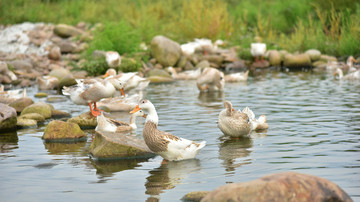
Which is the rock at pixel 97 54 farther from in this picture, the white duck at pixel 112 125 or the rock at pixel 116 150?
the rock at pixel 116 150

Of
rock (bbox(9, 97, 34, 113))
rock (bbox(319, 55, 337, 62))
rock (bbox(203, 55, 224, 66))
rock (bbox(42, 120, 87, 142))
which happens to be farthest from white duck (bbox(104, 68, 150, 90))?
rock (bbox(319, 55, 337, 62))

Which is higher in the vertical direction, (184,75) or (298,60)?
(298,60)

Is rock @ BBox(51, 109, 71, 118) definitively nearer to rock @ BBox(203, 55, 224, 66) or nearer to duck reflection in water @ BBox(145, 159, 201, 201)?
duck reflection in water @ BBox(145, 159, 201, 201)

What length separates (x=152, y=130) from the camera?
775 cm

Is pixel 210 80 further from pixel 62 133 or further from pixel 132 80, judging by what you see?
pixel 62 133

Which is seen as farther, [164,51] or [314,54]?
[314,54]

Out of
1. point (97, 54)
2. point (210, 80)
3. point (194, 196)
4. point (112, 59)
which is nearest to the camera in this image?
point (194, 196)

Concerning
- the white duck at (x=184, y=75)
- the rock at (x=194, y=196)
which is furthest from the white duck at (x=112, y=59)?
the rock at (x=194, y=196)

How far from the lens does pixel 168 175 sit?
7059 mm

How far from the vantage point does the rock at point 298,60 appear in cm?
2320

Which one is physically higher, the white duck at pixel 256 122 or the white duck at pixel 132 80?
the white duck at pixel 132 80

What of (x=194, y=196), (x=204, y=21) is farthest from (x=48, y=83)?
(x=194, y=196)

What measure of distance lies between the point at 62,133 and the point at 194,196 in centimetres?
460

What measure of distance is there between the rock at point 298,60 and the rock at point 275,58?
406 mm
